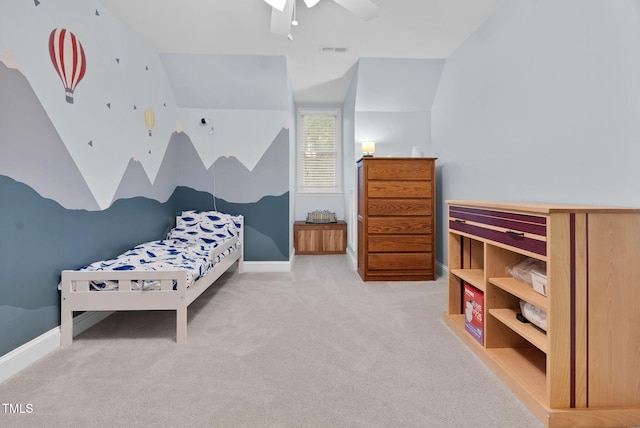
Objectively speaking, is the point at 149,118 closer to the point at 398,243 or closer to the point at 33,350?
the point at 33,350

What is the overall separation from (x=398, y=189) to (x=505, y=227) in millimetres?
1811

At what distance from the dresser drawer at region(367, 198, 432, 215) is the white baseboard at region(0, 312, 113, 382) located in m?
2.72

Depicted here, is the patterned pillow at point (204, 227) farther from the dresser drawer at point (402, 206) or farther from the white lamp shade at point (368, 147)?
the white lamp shade at point (368, 147)

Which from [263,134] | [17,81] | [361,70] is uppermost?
[361,70]

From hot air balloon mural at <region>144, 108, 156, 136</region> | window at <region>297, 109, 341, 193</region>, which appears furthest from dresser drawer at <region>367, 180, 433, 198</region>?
hot air balloon mural at <region>144, 108, 156, 136</region>

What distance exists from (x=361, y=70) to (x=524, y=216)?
9.11 feet

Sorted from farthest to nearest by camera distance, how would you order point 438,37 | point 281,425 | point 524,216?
point 438,37, point 524,216, point 281,425

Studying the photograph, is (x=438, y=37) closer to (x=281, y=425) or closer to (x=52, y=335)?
(x=281, y=425)

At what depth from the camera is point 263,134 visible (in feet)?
13.1

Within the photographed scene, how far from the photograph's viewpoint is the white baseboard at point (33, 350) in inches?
65.3

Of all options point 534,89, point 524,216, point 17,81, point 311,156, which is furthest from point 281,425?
point 311,156

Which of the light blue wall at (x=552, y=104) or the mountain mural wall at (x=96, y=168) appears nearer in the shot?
the light blue wall at (x=552, y=104)

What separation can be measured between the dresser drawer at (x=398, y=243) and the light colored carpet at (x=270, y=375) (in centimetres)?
88

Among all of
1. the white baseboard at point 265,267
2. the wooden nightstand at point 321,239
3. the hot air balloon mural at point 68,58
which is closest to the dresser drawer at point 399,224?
the white baseboard at point 265,267
